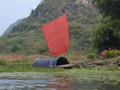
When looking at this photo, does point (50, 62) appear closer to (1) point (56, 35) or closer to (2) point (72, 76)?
(1) point (56, 35)

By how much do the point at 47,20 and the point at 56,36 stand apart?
1906 inches

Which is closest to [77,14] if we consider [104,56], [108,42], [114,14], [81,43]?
[81,43]

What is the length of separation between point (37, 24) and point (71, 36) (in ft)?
43.9

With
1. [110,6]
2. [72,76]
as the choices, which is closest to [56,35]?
[110,6]

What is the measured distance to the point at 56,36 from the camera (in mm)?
31094

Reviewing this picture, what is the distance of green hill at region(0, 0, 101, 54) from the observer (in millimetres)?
62312

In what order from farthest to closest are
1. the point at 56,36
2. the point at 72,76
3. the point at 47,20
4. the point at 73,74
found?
the point at 47,20
the point at 56,36
the point at 73,74
the point at 72,76

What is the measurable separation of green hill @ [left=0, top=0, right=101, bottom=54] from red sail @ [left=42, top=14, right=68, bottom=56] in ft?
83.9

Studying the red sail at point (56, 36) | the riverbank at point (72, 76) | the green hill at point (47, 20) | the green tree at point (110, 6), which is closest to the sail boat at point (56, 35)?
the red sail at point (56, 36)

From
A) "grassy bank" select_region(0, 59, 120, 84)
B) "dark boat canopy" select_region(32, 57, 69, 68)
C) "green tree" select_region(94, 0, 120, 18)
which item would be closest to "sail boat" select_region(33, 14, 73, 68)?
"dark boat canopy" select_region(32, 57, 69, 68)

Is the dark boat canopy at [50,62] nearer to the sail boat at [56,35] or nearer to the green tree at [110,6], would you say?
the sail boat at [56,35]

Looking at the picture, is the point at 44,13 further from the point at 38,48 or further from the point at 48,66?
the point at 48,66

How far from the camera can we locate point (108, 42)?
1532 inches

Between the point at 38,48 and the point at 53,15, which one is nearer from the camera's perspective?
the point at 38,48
